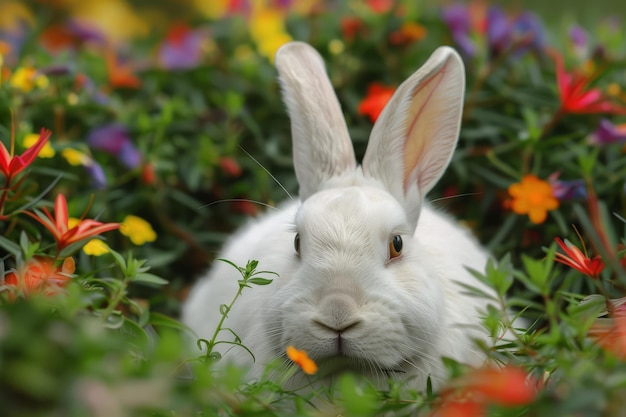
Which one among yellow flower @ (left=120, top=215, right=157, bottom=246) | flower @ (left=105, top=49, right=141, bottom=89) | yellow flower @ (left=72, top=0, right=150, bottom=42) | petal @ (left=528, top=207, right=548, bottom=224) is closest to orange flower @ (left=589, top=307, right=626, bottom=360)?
petal @ (left=528, top=207, right=548, bottom=224)

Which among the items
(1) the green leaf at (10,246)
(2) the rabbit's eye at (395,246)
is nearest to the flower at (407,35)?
(2) the rabbit's eye at (395,246)

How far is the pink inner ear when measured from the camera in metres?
3.22

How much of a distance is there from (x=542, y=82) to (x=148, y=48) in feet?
11.1

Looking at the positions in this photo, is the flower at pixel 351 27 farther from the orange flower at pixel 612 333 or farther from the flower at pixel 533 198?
the orange flower at pixel 612 333

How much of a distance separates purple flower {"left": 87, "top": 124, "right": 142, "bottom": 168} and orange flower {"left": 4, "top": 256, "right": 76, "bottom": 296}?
1.45 m

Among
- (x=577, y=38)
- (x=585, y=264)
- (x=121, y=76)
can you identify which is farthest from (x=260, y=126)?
(x=585, y=264)

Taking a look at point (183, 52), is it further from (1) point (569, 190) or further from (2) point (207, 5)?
(2) point (207, 5)

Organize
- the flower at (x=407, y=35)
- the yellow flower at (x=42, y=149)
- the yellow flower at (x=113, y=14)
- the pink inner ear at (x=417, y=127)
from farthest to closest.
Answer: the yellow flower at (x=113, y=14), the flower at (x=407, y=35), the yellow flower at (x=42, y=149), the pink inner ear at (x=417, y=127)

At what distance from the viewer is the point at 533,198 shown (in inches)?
154

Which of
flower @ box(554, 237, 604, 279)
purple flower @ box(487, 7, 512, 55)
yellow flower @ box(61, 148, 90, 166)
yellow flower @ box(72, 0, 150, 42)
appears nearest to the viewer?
flower @ box(554, 237, 604, 279)

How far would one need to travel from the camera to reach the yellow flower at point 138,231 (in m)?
4.06

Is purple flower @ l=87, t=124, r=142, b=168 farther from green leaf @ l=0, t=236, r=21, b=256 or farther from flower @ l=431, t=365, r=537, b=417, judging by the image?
flower @ l=431, t=365, r=537, b=417

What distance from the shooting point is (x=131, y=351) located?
7.54ft

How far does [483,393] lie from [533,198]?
2346 millimetres
